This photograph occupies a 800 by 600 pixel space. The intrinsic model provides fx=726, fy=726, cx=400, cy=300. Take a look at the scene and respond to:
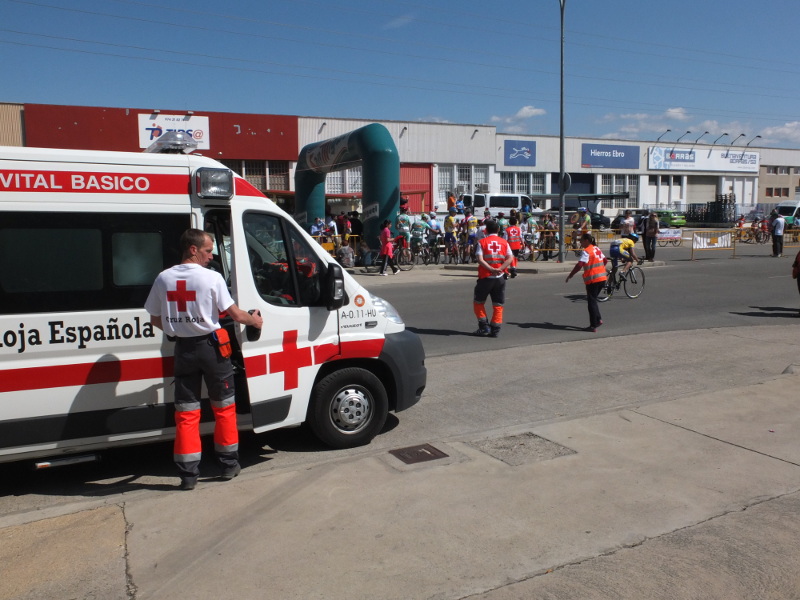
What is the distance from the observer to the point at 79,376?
4.84 meters

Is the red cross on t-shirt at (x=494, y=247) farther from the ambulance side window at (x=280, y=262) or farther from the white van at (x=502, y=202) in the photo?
the white van at (x=502, y=202)

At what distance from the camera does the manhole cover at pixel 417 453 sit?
562 cm

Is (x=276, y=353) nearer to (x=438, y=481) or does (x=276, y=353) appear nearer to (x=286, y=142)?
(x=438, y=481)

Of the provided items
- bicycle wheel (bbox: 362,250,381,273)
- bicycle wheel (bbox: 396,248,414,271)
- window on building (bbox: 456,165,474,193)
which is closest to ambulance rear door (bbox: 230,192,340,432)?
bicycle wheel (bbox: 362,250,381,273)

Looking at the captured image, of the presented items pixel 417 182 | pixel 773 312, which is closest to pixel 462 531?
pixel 773 312

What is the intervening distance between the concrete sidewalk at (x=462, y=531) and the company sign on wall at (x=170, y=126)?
3194cm

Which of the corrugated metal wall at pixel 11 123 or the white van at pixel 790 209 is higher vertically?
the corrugated metal wall at pixel 11 123

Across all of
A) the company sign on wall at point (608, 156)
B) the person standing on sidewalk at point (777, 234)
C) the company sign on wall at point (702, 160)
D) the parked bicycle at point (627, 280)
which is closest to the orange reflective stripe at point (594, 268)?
the parked bicycle at point (627, 280)

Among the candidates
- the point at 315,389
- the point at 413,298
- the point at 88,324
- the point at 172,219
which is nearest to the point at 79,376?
the point at 88,324

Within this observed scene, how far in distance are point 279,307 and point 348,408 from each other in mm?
1029

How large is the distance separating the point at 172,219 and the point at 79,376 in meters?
1.23

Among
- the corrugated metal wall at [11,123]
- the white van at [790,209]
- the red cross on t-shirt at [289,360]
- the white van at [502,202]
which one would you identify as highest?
the corrugated metal wall at [11,123]

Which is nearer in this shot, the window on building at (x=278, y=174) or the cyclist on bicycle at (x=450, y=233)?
the cyclist on bicycle at (x=450, y=233)

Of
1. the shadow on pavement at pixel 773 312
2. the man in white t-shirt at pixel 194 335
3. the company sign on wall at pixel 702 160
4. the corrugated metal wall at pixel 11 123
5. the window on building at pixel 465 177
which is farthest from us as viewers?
the company sign on wall at pixel 702 160
